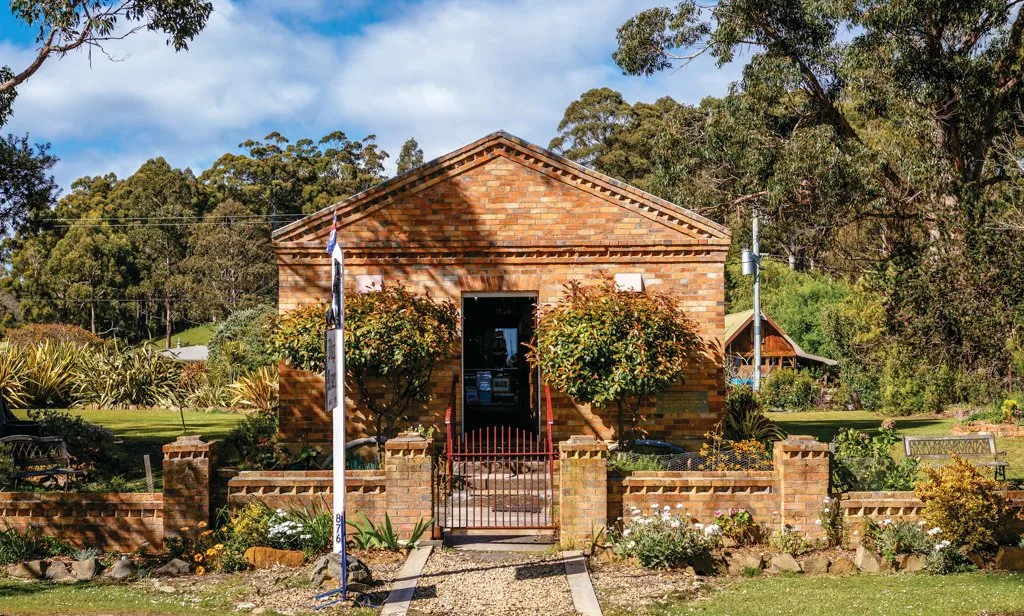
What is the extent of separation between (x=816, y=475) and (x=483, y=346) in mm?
7929

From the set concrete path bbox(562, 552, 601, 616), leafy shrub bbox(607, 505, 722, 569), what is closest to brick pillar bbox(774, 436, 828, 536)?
leafy shrub bbox(607, 505, 722, 569)

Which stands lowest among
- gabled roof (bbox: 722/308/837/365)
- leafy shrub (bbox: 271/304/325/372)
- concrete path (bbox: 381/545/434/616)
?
concrete path (bbox: 381/545/434/616)

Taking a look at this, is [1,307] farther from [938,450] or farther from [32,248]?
[938,450]

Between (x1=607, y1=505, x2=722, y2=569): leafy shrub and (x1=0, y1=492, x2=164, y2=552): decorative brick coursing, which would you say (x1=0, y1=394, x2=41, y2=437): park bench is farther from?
(x1=607, y1=505, x2=722, y2=569): leafy shrub

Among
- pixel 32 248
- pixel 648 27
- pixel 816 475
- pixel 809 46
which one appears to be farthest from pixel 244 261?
pixel 816 475

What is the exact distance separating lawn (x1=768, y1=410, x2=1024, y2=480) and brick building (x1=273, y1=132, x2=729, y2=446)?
689 centimetres

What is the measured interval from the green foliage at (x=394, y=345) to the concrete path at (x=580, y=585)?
4.47m

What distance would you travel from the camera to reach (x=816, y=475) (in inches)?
407

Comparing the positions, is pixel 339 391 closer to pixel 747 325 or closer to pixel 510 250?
pixel 510 250

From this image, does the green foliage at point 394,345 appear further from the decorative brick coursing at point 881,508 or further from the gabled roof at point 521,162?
the decorative brick coursing at point 881,508

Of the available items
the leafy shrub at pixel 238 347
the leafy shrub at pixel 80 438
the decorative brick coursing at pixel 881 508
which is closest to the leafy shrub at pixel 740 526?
the decorative brick coursing at pixel 881 508

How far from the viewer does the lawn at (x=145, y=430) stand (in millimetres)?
14818

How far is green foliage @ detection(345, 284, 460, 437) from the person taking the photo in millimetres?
13234

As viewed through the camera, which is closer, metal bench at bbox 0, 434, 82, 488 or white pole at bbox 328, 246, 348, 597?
white pole at bbox 328, 246, 348, 597
